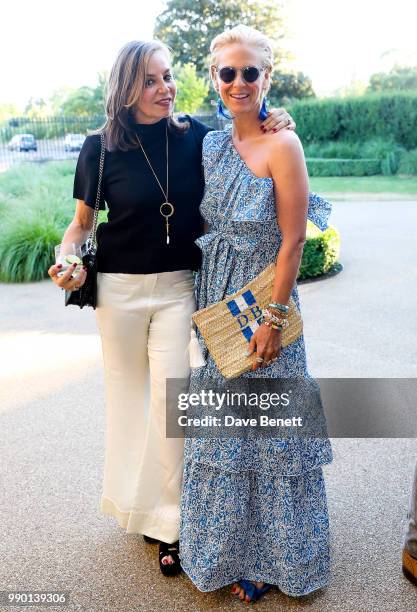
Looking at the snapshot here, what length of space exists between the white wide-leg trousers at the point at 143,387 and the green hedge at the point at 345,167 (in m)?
22.4

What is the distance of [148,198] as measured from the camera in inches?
97.6

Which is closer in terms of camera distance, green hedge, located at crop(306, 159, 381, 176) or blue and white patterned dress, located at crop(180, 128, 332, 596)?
blue and white patterned dress, located at crop(180, 128, 332, 596)

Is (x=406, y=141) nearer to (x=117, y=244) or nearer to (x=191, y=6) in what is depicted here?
(x=191, y=6)

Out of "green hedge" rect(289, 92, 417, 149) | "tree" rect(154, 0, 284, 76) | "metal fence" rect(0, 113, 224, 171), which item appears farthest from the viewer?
"tree" rect(154, 0, 284, 76)

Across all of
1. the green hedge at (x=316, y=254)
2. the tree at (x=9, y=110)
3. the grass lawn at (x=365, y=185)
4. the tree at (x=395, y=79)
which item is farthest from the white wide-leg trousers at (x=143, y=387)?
the tree at (x=9, y=110)

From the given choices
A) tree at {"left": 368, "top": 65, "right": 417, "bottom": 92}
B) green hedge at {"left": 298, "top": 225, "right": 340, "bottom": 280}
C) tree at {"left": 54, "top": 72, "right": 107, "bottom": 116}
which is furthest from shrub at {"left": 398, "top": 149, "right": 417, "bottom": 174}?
tree at {"left": 368, "top": 65, "right": 417, "bottom": 92}

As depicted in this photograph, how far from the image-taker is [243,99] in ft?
7.50

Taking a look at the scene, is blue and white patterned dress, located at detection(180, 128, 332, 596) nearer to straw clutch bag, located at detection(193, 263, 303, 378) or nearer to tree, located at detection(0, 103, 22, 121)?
straw clutch bag, located at detection(193, 263, 303, 378)

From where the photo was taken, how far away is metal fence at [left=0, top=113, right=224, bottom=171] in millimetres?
23297

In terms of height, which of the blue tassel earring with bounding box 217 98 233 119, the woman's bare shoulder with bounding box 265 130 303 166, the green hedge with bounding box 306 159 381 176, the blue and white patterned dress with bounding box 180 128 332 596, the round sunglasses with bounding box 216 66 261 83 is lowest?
the green hedge with bounding box 306 159 381 176

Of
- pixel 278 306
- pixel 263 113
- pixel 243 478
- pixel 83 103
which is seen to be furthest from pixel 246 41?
pixel 83 103

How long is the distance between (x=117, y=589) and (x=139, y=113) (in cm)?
187

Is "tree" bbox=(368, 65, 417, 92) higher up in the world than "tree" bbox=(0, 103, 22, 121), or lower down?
higher up

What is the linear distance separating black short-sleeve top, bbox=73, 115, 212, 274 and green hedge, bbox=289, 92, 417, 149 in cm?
2549
